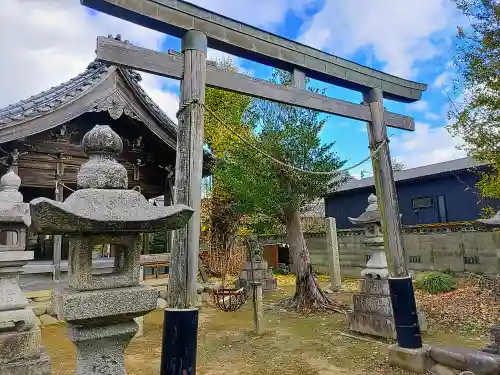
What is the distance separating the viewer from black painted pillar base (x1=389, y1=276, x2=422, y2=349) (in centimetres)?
474

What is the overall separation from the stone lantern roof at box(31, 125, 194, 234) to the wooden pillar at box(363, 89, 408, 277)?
351 centimetres

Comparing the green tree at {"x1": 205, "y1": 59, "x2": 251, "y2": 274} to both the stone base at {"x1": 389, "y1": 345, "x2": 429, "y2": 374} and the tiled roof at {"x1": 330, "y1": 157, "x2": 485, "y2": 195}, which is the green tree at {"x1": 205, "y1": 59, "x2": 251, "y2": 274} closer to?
the tiled roof at {"x1": 330, "y1": 157, "x2": 485, "y2": 195}

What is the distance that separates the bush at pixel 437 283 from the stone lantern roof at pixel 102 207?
30.8 feet

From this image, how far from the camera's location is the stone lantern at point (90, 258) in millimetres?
2270

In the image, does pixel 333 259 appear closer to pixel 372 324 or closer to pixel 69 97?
pixel 372 324

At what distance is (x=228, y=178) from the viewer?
1098 centimetres

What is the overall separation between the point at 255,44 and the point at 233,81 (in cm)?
56

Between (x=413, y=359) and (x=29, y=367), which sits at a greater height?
(x=29, y=367)

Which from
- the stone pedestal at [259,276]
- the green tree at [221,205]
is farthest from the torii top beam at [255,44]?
the green tree at [221,205]

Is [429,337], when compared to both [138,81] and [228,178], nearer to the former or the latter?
[228,178]

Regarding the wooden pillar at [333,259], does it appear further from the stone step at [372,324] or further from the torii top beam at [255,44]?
the torii top beam at [255,44]

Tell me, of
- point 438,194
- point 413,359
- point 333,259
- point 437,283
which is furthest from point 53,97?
point 438,194

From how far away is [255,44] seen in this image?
4238 millimetres

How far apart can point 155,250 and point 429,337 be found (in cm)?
916
